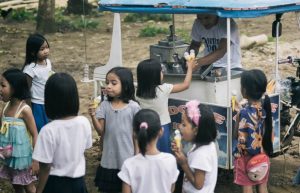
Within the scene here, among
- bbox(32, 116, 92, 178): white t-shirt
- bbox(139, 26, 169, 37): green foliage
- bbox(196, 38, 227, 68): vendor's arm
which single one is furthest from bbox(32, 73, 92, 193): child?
bbox(139, 26, 169, 37): green foliage

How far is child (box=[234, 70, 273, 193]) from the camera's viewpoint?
5270mm

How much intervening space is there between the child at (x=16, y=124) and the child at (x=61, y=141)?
803mm

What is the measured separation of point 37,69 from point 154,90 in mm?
1376

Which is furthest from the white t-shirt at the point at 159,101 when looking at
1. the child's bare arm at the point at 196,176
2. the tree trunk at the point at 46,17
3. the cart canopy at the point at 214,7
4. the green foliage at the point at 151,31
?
the tree trunk at the point at 46,17

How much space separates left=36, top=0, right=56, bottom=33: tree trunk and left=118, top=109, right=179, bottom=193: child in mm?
11668

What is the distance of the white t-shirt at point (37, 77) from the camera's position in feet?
20.3

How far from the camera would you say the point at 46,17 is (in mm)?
15586

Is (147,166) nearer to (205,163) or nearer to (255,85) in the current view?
(205,163)

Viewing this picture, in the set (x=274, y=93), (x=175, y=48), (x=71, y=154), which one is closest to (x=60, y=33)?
(x=175, y=48)

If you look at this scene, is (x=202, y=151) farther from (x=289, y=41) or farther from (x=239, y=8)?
(x=289, y=41)

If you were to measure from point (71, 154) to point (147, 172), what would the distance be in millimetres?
606

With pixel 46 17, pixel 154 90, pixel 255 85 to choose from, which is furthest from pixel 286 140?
pixel 46 17

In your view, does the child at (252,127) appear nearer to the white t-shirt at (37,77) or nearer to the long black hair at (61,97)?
the long black hair at (61,97)

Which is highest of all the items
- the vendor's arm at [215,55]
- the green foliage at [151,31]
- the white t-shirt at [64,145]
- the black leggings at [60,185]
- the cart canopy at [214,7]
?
the cart canopy at [214,7]
